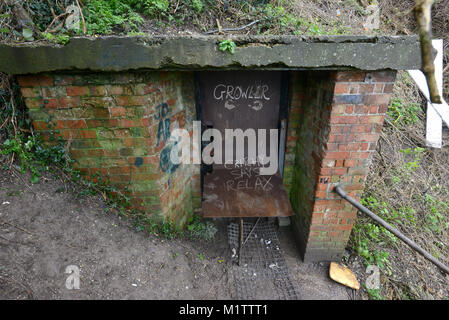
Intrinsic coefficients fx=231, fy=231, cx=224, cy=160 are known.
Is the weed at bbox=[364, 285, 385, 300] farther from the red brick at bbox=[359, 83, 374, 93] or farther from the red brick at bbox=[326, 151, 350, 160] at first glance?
the red brick at bbox=[359, 83, 374, 93]

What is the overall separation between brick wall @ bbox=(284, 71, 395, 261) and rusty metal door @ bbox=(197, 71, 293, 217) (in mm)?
291

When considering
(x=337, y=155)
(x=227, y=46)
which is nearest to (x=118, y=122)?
(x=227, y=46)

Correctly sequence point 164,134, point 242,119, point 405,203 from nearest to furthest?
point 164,134, point 242,119, point 405,203

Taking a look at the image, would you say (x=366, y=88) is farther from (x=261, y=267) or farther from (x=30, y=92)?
(x=30, y=92)

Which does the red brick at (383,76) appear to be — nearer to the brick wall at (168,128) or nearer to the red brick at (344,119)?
the brick wall at (168,128)

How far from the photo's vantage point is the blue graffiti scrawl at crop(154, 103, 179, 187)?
2412mm

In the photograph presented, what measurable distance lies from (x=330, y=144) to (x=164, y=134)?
1.74 metres

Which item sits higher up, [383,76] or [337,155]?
[383,76]

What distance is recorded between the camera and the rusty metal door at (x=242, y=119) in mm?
2797

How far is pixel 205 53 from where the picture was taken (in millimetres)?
1867
